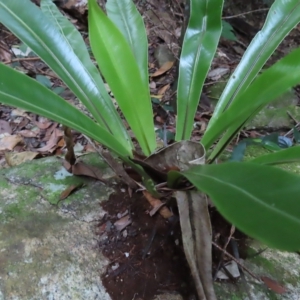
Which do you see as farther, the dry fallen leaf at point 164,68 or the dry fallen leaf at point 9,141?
the dry fallen leaf at point 164,68

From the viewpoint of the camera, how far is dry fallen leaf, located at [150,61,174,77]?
72.9 inches

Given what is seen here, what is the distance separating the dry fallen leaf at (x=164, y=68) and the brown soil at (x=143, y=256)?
1.09 metres

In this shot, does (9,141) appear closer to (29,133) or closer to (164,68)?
(29,133)

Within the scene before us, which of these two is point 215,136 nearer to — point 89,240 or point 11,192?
point 89,240

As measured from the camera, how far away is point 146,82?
0.94 meters

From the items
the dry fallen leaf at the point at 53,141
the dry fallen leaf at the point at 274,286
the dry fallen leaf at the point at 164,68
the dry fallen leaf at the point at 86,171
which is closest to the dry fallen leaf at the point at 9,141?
the dry fallen leaf at the point at 53,141

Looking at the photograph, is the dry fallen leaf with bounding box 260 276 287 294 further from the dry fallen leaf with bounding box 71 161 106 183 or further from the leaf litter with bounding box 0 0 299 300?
the dry fallen leaf with bounding box 71 161 106 183

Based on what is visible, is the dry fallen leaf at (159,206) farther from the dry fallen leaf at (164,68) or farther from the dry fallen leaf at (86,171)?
the dry fallen leaf at (164,68)

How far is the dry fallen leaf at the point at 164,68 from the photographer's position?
72.9 inches

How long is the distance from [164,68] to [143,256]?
1271mm

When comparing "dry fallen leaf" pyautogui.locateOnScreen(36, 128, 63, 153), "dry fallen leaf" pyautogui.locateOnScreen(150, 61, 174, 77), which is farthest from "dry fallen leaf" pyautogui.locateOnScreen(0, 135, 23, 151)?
"dry fallen leaf" pyautogui.locateOnScreen(150, 61, 174, 77)

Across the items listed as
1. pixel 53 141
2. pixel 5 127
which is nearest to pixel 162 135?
pixel 53 141

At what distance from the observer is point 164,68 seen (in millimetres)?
1879

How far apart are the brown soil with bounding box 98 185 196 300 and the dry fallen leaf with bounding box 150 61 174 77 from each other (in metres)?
1.09
